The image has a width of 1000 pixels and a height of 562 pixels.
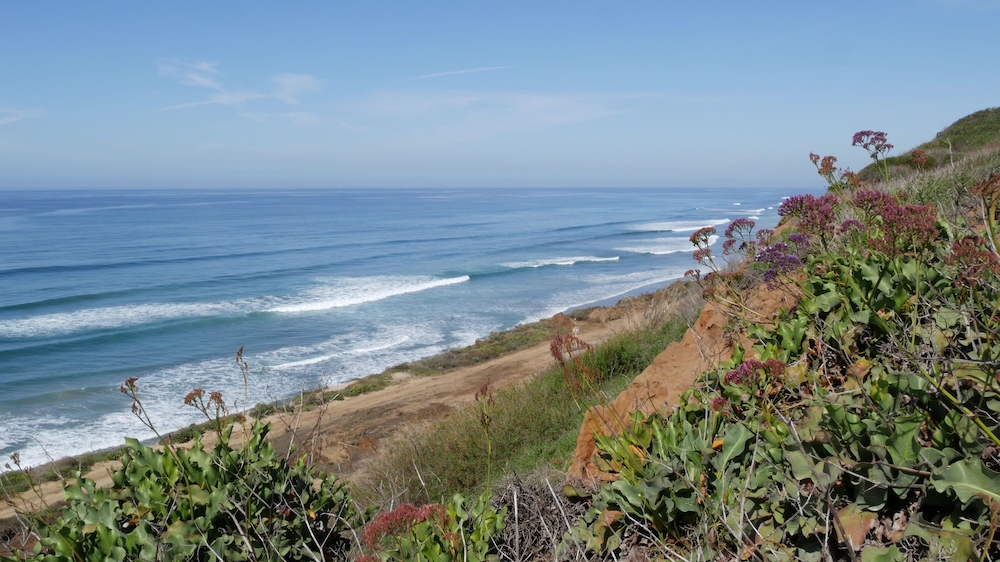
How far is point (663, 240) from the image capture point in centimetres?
5697

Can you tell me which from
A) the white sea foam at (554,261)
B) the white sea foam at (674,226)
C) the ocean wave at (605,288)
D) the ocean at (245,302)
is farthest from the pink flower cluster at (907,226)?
the white sea foam at (674,226)

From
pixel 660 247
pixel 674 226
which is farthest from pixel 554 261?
pixel 674 226

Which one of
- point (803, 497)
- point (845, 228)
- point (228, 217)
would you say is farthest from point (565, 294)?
point (228, 217)

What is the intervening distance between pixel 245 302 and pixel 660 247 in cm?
3174

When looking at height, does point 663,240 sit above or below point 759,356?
below

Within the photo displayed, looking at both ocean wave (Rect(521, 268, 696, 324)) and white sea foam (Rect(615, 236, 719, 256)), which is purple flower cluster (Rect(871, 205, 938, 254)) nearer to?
ocean wave (Rect(521, 268, 696, 324))

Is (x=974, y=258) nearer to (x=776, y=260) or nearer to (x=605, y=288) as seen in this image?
(x=776, y=260)

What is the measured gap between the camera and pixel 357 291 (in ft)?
116

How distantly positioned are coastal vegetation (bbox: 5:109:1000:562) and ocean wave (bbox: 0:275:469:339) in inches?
1090

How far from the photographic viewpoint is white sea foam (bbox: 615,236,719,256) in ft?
162

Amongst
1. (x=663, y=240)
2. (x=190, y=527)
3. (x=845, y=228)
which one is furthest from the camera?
(x=663, y=240)

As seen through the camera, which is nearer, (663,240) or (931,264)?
(931,264)

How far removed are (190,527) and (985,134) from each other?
2996cm

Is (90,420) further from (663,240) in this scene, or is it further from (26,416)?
(663,240)
